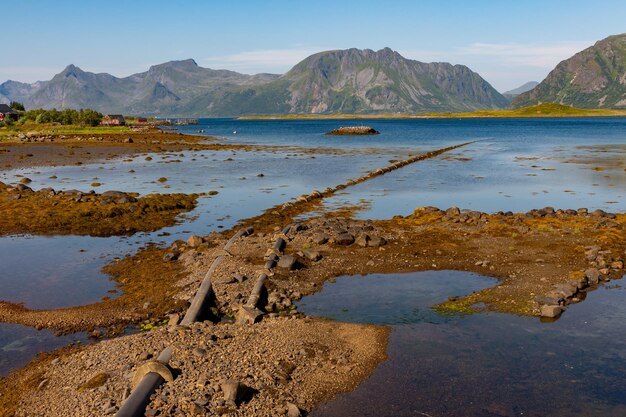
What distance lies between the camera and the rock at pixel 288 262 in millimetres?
25000

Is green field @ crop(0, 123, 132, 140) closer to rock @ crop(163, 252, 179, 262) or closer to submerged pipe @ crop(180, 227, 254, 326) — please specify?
rock @ crop(163, 252, 179, 262)

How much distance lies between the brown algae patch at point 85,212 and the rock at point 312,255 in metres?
13.8

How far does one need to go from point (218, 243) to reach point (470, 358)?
56.9ft

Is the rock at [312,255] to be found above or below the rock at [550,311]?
above

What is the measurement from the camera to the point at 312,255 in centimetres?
2664

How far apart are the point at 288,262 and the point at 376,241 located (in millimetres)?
6417

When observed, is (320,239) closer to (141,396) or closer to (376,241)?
(376,241)

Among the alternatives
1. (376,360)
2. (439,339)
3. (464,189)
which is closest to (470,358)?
(439,339)

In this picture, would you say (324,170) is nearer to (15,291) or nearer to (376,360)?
(15,291)

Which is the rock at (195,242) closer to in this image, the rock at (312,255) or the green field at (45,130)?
the rock at (312,255)

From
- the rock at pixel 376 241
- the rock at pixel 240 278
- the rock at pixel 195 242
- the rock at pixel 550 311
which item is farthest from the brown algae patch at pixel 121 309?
the rock at pixel 550 311

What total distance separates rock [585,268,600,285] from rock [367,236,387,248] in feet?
34.2

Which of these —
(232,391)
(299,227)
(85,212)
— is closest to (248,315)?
(232,391)

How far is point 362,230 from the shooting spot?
31609 mm
